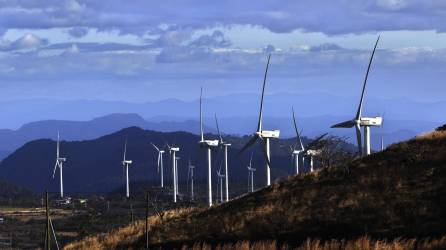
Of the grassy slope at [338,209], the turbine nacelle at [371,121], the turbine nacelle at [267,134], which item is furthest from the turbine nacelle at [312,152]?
the grassy slope at [338,209]

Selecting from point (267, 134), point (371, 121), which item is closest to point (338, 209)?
point (371, 121)

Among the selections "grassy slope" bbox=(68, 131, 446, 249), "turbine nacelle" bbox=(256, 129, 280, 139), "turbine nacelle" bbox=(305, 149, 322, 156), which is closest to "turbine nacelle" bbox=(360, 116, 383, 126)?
"grassy slope" bbox=(68, 131, 446, 249)

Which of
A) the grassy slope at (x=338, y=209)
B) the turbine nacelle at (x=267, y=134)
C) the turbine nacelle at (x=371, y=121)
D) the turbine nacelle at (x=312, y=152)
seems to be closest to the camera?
the grassy slope at (x=338, y=209)

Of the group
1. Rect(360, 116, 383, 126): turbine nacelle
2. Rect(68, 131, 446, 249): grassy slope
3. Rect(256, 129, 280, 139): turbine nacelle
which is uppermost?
Rect(360, 116, 383, 126): turbine nacelle

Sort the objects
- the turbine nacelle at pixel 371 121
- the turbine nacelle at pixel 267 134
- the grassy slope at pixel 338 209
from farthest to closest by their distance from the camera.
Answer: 1. the turbine nacelle at pixel 267 134
2. the turbine nacelle at pixel 371 121
3. the grassy slope at pixel 338 209

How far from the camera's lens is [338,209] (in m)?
62.3

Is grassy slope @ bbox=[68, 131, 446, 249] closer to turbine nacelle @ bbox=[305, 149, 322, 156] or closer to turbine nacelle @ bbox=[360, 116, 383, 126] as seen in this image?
turbine nacelle @ bbox=[360, 116, 383, 126]

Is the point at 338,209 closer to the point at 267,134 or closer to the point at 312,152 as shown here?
the point at 267,134

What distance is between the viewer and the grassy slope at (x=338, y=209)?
2269 inches

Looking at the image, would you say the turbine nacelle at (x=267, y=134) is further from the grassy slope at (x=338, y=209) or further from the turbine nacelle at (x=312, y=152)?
the grassy slope at (x=338, y=209)

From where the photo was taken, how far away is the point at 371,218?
193 ft

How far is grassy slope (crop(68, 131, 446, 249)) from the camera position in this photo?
2269 inches

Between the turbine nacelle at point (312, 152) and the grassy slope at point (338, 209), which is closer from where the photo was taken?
the grassy slope at point (338, 209)

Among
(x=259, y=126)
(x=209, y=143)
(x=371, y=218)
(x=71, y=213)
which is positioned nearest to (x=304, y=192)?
(x=371, y=218)
